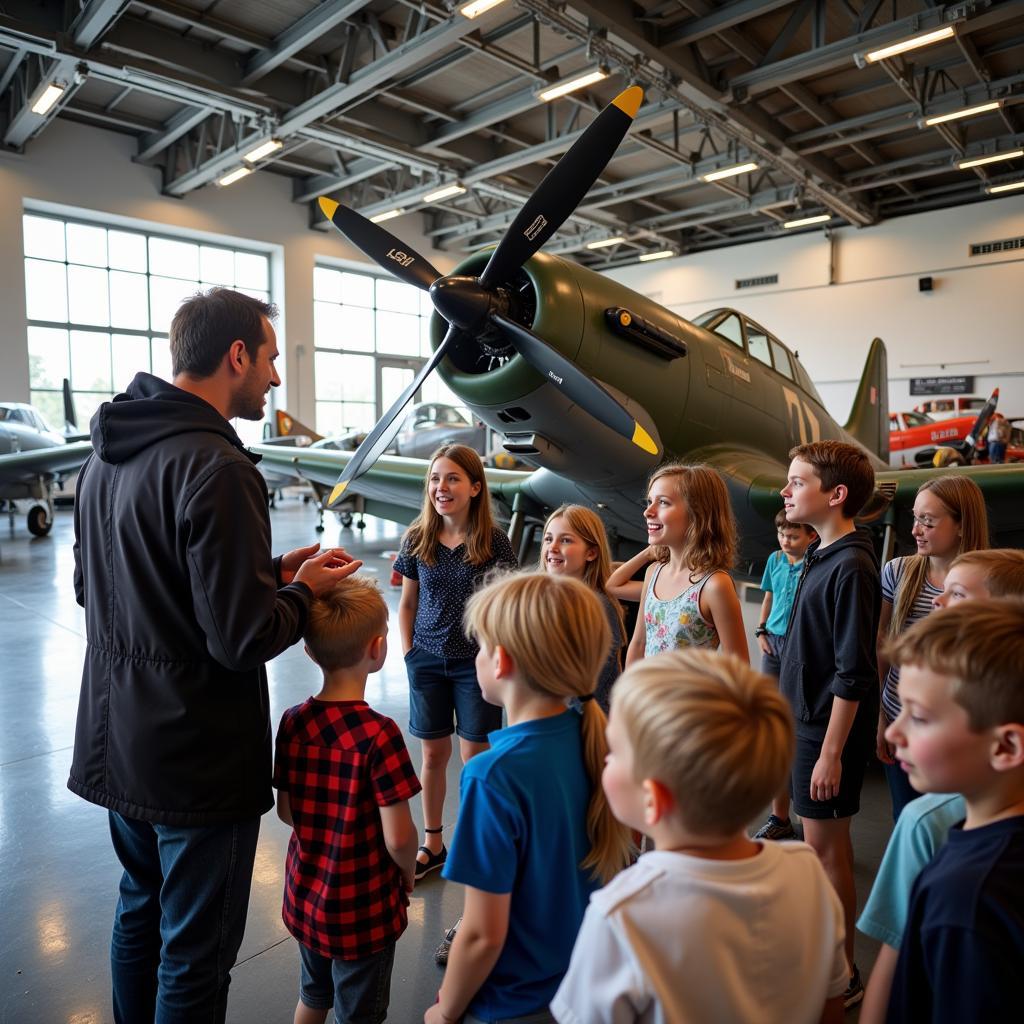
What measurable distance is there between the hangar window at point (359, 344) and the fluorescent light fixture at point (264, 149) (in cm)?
637

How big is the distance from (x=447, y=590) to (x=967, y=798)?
1.81m

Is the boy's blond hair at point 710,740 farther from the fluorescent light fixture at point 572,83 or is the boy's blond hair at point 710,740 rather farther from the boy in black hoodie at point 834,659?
the fluorescent light fixture at point 572,83

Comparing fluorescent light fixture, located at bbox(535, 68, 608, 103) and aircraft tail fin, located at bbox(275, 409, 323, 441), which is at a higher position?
fluorescent light fixture, located at bbox(535, 68, 608, 103)

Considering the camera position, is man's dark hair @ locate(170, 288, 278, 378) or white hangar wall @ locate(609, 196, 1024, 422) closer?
man's dark hair @ locate(170, 288, 278, 378)

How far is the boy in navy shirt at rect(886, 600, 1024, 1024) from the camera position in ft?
2.68

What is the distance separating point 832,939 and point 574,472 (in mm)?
3987

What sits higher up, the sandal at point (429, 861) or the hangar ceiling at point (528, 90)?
the hangar ceiling at point (528, 90)

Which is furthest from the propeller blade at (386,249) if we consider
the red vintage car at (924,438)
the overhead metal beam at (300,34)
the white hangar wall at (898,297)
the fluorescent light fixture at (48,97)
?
the white hangar wall at (898,297)

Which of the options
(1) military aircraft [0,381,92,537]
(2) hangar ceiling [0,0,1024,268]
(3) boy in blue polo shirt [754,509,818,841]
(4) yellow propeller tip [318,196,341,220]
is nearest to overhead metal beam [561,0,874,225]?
(2) hangar ceiling [0,0,1024,268]

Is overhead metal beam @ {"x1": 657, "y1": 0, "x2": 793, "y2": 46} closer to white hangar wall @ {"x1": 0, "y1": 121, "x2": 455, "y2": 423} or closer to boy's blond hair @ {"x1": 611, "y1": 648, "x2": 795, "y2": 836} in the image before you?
boy's blond hair @ {"x1": 611, "y1": 648, "x2": 795, "y2": 836}

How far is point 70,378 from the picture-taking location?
17.6 meters

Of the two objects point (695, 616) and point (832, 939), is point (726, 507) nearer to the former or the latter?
point (695, 616)

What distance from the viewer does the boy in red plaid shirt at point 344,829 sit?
1.44 m

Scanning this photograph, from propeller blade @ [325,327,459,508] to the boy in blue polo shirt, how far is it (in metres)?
2.22
